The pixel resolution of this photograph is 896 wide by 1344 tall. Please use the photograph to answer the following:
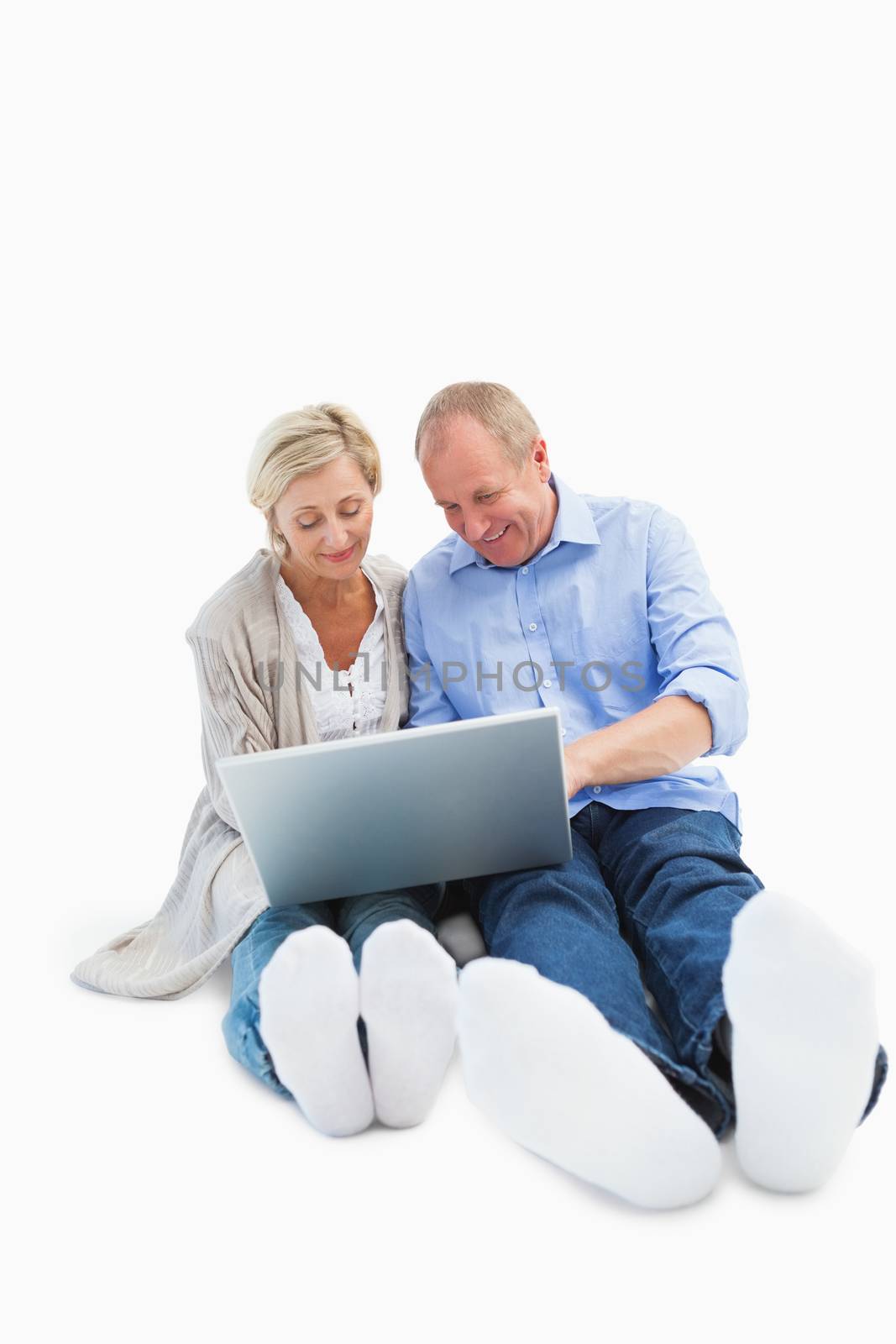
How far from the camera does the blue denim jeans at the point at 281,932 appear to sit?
1.72 m

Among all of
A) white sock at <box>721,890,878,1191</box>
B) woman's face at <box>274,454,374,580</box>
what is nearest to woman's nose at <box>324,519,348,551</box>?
woman's face at <box>274,454,374,580</box>

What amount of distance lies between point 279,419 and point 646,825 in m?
1.11

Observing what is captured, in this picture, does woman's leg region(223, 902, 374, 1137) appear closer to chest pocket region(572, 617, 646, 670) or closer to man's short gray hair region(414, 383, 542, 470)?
chest pocket region(572, 617, 646, 670)

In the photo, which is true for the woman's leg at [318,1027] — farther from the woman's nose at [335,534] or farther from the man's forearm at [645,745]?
the woman's nose at [335,534]

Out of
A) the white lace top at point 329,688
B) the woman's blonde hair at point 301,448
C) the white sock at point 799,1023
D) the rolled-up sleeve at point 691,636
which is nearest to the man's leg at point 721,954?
the white sock at point 799,1023

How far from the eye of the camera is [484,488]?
219 centimetres

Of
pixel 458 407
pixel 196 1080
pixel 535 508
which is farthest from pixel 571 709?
pixel 196 1080

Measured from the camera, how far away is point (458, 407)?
221 centimetres

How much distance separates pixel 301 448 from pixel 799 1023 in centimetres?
146

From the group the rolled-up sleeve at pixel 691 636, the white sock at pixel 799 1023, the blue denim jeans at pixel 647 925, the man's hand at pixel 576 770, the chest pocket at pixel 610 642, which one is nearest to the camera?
the white sock at pixel 799 1023

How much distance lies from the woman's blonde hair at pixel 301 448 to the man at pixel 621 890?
0.14 m

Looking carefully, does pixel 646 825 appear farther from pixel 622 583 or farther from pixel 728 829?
pixel 622 583

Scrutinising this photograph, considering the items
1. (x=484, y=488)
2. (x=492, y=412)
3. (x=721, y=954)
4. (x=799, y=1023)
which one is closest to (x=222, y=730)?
(x=484, y=488)

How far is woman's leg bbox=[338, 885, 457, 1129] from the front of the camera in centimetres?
138
